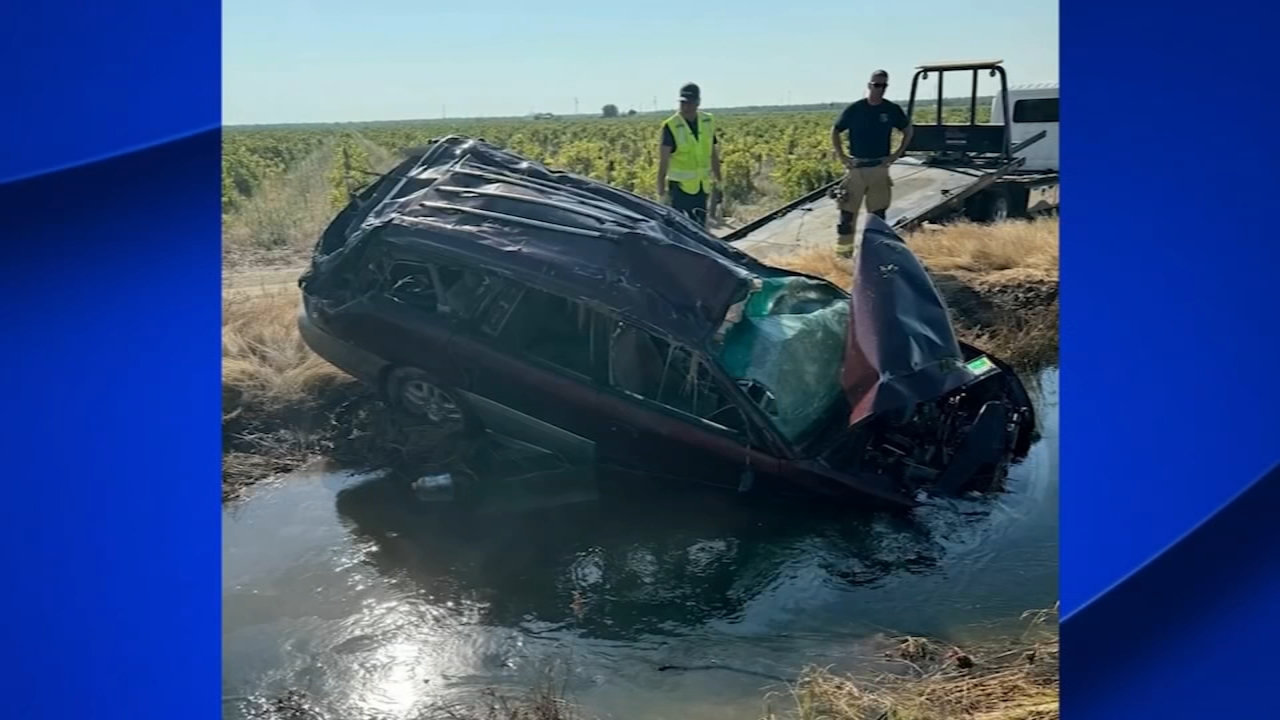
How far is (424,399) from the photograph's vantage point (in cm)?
303

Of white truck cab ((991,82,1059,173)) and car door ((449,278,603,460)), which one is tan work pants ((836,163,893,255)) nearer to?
white truck cab ((991,82,1059,173))

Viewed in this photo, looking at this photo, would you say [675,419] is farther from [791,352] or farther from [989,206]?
[989,206]

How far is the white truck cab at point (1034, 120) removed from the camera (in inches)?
115

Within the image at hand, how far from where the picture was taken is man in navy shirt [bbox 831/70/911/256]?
312 cm

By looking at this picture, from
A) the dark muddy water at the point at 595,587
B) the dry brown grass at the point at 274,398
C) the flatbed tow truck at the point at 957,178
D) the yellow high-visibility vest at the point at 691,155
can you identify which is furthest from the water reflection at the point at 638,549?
the yellow high-visibility vest at the point at 691,155

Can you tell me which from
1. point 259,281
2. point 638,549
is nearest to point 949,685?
point 638,549

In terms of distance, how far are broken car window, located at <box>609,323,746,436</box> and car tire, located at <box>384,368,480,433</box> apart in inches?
17.6

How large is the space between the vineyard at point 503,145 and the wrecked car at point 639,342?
0.19 ft

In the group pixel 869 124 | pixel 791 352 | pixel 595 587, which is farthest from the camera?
pixel 869 124

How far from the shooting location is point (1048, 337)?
120 inches

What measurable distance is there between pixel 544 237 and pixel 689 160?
51cm
